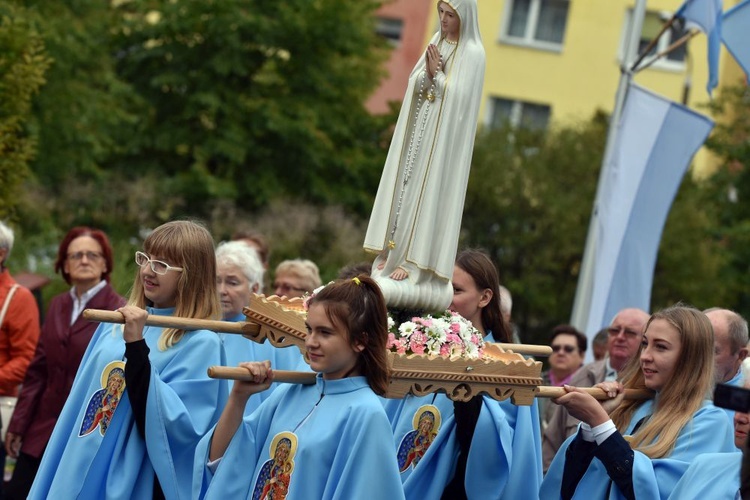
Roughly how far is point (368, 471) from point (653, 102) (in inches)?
376

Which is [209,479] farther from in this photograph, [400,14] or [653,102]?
[400,14]

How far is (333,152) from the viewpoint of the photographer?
28.6 meters

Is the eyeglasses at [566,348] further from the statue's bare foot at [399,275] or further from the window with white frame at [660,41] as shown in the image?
the window with white frame at [660,41]

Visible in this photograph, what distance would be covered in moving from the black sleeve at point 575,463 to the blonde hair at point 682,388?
0.75 feet

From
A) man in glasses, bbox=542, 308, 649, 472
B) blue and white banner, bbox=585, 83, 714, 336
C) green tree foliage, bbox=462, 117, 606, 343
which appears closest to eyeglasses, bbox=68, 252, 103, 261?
man in glasses, bbox=542, 308, 649, 472

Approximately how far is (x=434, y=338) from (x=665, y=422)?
1.12m

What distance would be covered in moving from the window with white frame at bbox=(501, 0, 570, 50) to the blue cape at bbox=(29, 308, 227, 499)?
A: 104 feet

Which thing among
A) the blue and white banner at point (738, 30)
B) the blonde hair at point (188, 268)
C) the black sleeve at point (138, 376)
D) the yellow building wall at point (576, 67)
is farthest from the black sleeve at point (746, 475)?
the yellow building wall at point (576, 67)

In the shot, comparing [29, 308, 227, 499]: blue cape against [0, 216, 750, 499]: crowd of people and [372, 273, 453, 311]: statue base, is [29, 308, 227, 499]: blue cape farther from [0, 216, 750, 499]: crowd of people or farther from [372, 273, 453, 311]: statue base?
[372, 273, 453, 311]: statue base

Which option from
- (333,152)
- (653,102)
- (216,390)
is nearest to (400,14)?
(333,152)

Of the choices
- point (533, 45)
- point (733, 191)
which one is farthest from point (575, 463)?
point (533, 45)

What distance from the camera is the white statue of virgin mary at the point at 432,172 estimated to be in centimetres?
608

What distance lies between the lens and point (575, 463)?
621 centimetres

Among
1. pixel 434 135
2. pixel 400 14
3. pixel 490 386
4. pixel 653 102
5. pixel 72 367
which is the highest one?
pixel 400 14
